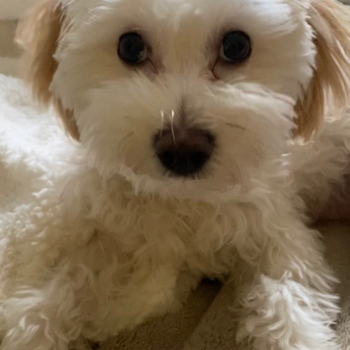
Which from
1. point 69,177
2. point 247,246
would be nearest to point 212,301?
Answer: point 247,246

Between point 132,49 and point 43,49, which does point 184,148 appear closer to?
point 132,49

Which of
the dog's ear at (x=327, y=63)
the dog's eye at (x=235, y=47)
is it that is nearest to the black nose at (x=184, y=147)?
the dog's eye at (x=235, y=47)

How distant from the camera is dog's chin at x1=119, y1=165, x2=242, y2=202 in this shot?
3.33 ft

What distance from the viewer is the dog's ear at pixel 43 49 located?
1185 millimetres

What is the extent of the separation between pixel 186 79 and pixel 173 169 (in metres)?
0.15

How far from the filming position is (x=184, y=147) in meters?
0.96

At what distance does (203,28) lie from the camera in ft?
3.35

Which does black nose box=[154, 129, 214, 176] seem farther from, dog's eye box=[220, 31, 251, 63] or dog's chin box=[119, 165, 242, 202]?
dog's eye box=[220, 31, 251, 63]

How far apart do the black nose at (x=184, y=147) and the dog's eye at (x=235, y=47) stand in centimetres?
18

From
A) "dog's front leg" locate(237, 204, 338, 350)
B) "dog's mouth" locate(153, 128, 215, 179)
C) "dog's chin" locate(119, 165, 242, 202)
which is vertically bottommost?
"dog's front leg" locate(237, 204, 338, 350)

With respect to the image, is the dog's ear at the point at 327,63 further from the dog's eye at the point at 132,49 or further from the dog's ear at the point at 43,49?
the dog's ear at the point at 43,49

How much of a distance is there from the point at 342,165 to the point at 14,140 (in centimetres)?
80

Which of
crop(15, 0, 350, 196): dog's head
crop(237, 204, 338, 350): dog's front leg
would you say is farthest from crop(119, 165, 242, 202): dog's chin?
crop(237, 204, 338, 350): dog's front leg

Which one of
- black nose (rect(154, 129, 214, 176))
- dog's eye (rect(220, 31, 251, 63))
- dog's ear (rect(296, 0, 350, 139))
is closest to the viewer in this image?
black nose (rect(154, 129, 214, 176))
